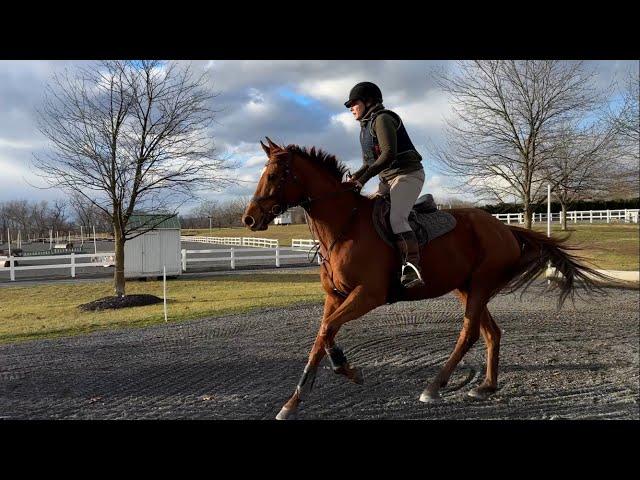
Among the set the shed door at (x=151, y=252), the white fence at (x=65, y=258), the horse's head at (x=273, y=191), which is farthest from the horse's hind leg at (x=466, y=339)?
the shed door at (x=151, y=252)

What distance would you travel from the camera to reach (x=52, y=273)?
8047 mm

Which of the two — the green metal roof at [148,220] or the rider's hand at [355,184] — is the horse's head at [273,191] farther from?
the green metal roof at [148,220]

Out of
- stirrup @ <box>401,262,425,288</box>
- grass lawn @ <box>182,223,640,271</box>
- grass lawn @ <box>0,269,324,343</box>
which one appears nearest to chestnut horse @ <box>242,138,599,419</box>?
stirrup @ <box>401,262,425,288</box>

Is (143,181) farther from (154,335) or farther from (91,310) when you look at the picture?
(154,335)

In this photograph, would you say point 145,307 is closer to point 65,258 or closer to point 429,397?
point 65,258

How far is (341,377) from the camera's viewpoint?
13.9ft

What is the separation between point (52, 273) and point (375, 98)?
279 inches

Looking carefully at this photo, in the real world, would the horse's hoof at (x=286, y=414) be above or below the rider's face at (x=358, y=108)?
below

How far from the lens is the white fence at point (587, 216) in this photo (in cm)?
437

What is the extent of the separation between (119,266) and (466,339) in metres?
6.08

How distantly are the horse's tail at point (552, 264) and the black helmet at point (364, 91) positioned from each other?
1847mm

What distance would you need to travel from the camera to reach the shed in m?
8.73

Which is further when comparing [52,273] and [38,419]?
[52,273]
